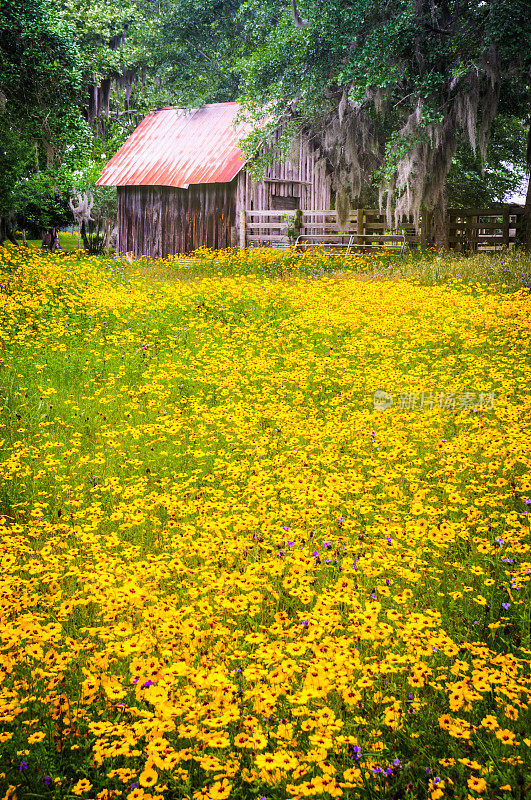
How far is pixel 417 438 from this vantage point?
593cm

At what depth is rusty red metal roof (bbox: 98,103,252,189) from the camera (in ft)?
74.2

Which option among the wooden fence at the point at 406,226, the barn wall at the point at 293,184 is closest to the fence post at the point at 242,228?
the wooden fence at the point at 406,226

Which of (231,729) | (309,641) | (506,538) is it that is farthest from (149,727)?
(506,538)

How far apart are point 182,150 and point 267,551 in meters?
23.2

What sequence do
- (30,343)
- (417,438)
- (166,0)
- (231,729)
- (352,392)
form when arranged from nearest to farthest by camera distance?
(231,729), (417,438), (352,392), (30,343), (166,0)

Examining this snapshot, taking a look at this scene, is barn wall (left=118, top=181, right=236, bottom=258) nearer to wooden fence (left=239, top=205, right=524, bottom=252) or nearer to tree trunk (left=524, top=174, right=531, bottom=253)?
wooden fence (left=239, top=205, right=524, bottom=252)

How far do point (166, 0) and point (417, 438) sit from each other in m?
35.3

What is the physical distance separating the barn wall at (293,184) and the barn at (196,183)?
0.03 meters

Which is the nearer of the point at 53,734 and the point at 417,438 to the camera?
the point at 53,734

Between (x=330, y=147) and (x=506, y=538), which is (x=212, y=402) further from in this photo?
(x=330, y=147)

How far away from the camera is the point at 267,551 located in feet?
13.5

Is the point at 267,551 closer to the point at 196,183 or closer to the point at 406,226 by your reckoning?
the point at 406,226

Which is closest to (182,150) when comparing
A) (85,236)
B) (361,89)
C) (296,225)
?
(296,225)

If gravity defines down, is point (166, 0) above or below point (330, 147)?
above
